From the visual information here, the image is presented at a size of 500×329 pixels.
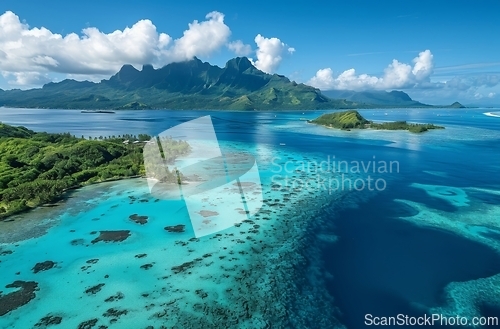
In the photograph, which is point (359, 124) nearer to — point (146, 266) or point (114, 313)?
point (146, 266)

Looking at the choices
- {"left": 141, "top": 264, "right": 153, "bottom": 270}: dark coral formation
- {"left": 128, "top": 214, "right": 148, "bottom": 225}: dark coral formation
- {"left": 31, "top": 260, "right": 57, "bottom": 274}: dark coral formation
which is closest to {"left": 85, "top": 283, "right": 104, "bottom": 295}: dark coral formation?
{"left": 141, "top": 264, "right": 153, "bottom": 270}: dark coral formation

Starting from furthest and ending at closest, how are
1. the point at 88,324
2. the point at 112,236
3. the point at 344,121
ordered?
the point at 344,121, the point at 112,236, the point at 88,324

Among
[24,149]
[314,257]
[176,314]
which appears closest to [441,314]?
[314,257]

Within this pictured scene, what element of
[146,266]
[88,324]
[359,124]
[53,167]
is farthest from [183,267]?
[359,124]

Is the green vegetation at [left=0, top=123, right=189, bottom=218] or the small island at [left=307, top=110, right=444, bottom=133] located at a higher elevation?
the small island at [left=307, top=110, right=444, bottom=133]

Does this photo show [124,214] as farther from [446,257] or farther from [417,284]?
[446,257]

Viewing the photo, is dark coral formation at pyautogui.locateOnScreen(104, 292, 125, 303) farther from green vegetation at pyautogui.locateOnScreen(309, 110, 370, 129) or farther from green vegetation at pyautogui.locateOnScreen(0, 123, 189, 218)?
green vegetation at pyautogui.locateOnScreen(309, 110, 370, 129)
